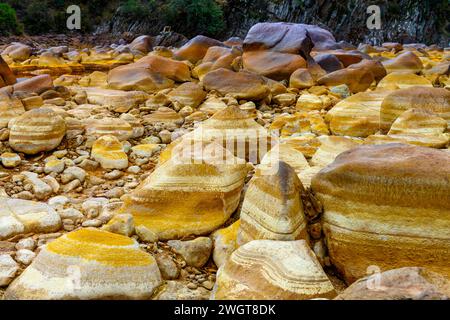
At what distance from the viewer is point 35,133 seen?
3.34 m

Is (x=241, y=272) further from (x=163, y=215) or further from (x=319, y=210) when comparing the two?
(x=163, y=215)

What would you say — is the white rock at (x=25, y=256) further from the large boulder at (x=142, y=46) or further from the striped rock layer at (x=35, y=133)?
the large boulder at (x=142, y=46)

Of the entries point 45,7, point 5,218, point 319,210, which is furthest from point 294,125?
point 45,7

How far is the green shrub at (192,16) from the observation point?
22312mm

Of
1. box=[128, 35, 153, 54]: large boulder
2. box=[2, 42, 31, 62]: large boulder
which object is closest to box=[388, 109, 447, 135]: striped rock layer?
box=[128, 35, 153, 54]: large boulder

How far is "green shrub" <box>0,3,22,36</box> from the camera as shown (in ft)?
63.4

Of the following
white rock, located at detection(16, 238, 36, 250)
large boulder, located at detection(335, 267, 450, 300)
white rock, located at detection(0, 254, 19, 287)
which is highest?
large boulder, located at detection(335, 267, 450, 300)

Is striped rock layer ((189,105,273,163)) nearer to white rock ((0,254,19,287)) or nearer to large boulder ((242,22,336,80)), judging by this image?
white rock ((0,254,19,287))

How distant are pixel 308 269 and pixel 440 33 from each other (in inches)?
1052

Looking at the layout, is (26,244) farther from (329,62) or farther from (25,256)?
(329,62)

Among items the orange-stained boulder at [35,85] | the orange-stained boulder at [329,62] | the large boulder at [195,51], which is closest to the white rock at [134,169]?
the orange-stained boulder at [35,85]

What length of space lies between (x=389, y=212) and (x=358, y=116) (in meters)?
2.34

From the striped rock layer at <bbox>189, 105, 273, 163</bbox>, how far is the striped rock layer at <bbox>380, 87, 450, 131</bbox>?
114 cm

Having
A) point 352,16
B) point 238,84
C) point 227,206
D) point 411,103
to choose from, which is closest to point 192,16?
point 352,16
